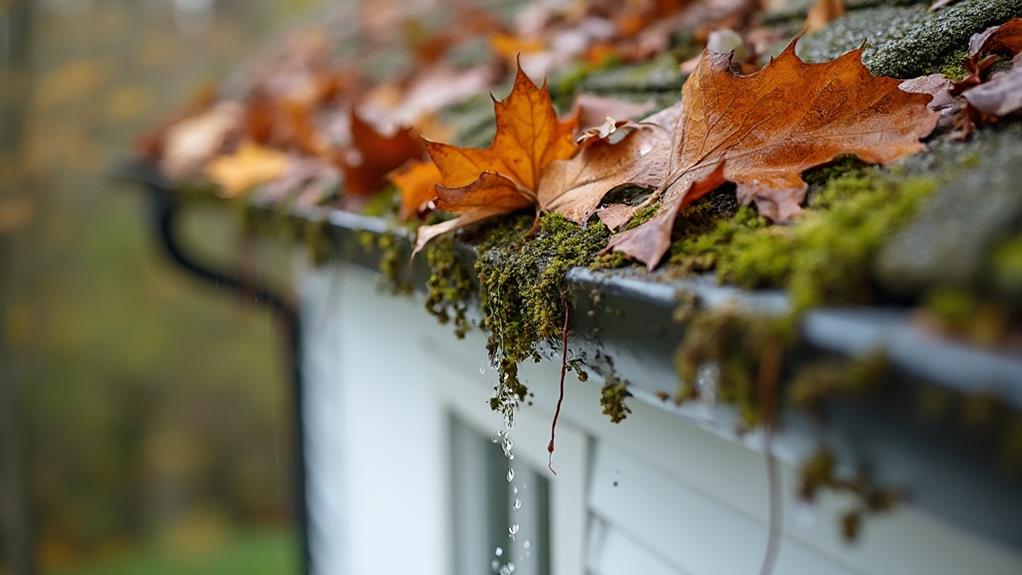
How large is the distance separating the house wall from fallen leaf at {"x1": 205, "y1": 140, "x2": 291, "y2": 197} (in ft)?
1.37

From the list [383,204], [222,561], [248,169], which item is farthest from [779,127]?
[222,561]

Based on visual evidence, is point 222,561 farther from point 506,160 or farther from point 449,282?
point 506,160

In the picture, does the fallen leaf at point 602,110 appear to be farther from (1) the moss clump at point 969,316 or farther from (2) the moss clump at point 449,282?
(1) the moss clump at point 969,316

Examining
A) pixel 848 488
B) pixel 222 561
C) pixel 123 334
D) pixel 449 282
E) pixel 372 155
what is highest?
pixel 372 155

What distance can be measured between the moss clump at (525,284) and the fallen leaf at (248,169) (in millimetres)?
1702

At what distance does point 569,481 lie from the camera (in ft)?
4.91

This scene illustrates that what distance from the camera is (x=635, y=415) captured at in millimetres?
1270

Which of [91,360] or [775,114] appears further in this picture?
[91,360]

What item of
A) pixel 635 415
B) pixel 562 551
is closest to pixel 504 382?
pixel 635 415

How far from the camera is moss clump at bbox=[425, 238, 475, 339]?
1.13m

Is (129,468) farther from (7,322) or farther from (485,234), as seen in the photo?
(485,234)

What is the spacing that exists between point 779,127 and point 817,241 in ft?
1.28

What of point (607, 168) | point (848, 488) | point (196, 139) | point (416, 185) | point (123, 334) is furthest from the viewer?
point (123, 334)

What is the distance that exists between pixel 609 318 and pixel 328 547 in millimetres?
3326
